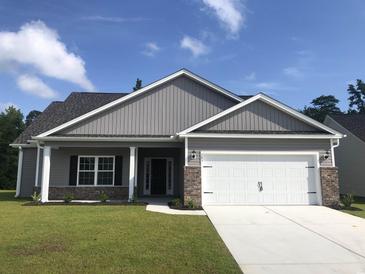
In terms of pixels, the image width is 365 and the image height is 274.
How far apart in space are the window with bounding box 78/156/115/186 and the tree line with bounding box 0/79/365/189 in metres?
18.3

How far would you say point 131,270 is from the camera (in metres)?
5.61

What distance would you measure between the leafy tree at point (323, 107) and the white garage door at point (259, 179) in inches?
1377

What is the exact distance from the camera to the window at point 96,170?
56.6ft

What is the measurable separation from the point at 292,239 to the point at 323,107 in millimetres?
44660

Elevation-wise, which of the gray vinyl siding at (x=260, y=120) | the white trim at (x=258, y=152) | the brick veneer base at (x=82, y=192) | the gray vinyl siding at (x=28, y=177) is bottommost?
the brick veneer base at (x=82, y=192)

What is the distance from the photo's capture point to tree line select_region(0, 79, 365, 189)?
34469mm

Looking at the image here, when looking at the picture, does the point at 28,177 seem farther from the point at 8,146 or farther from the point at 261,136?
the point at 8,146

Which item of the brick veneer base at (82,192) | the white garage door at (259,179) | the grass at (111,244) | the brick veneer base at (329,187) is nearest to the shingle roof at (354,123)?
the brick veneer base at (329,187)

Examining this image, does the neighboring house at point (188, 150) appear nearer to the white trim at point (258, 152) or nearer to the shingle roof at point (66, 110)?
the white trim at point (258, 152)

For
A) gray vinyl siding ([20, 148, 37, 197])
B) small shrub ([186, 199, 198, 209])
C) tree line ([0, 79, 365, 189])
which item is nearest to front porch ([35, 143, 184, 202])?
gray vinyl siding ([20, 148, 37, 197])

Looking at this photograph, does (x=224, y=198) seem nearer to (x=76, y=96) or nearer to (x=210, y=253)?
(x=210, y=253)

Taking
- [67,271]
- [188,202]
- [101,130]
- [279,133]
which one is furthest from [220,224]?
[101,130]

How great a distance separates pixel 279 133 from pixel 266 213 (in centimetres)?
401

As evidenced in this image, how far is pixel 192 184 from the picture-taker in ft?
45.5
